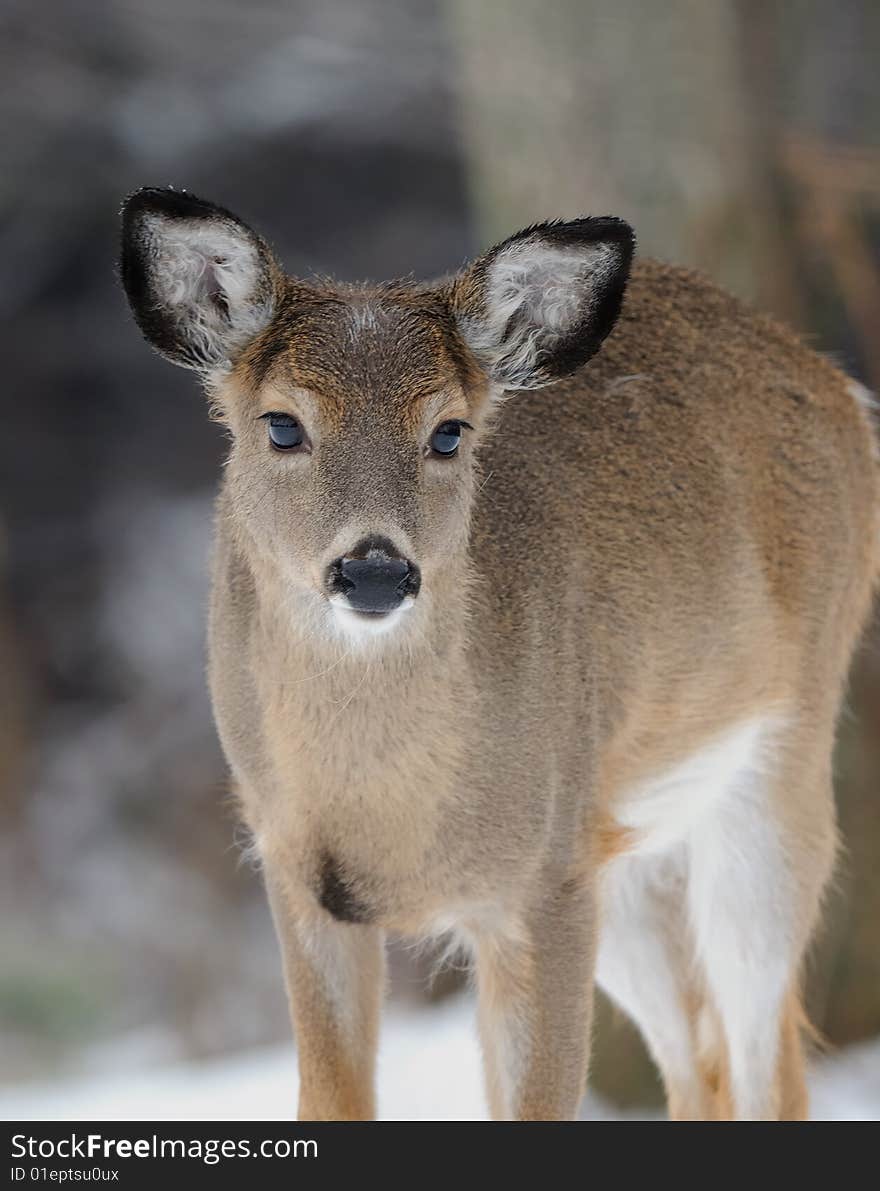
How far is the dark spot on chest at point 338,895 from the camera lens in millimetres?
4297

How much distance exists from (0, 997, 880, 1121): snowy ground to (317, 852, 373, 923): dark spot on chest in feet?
6.86

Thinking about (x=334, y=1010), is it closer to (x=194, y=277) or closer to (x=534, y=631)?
(x=534, y=631)

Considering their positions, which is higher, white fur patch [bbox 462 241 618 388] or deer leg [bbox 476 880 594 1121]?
white fur patch [bbox 462 241 618 388]

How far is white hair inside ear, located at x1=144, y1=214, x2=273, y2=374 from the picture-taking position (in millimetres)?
3893

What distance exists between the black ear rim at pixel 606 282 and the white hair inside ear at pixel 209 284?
51cm

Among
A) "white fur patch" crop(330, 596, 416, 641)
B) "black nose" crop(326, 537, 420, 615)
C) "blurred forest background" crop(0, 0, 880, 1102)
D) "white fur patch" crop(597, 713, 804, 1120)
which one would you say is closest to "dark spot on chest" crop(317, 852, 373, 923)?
"white fur patch" crop(330, 596, 416, 641)

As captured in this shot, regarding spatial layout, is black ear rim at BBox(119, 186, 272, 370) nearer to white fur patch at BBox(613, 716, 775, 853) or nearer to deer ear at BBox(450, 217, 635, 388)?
deer ear at BBox(450, 217, 635, 388)

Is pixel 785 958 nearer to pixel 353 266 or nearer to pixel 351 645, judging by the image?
pixel 351 645

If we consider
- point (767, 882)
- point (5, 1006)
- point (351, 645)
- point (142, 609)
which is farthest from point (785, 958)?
point (142, 609)

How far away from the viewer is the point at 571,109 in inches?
274

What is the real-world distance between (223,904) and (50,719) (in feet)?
5.60

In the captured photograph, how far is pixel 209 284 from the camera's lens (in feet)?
13.4

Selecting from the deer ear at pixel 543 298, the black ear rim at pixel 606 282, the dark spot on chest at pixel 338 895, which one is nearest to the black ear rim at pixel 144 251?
the deer ear at pixel 543 298

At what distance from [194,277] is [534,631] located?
1144 millimetres
